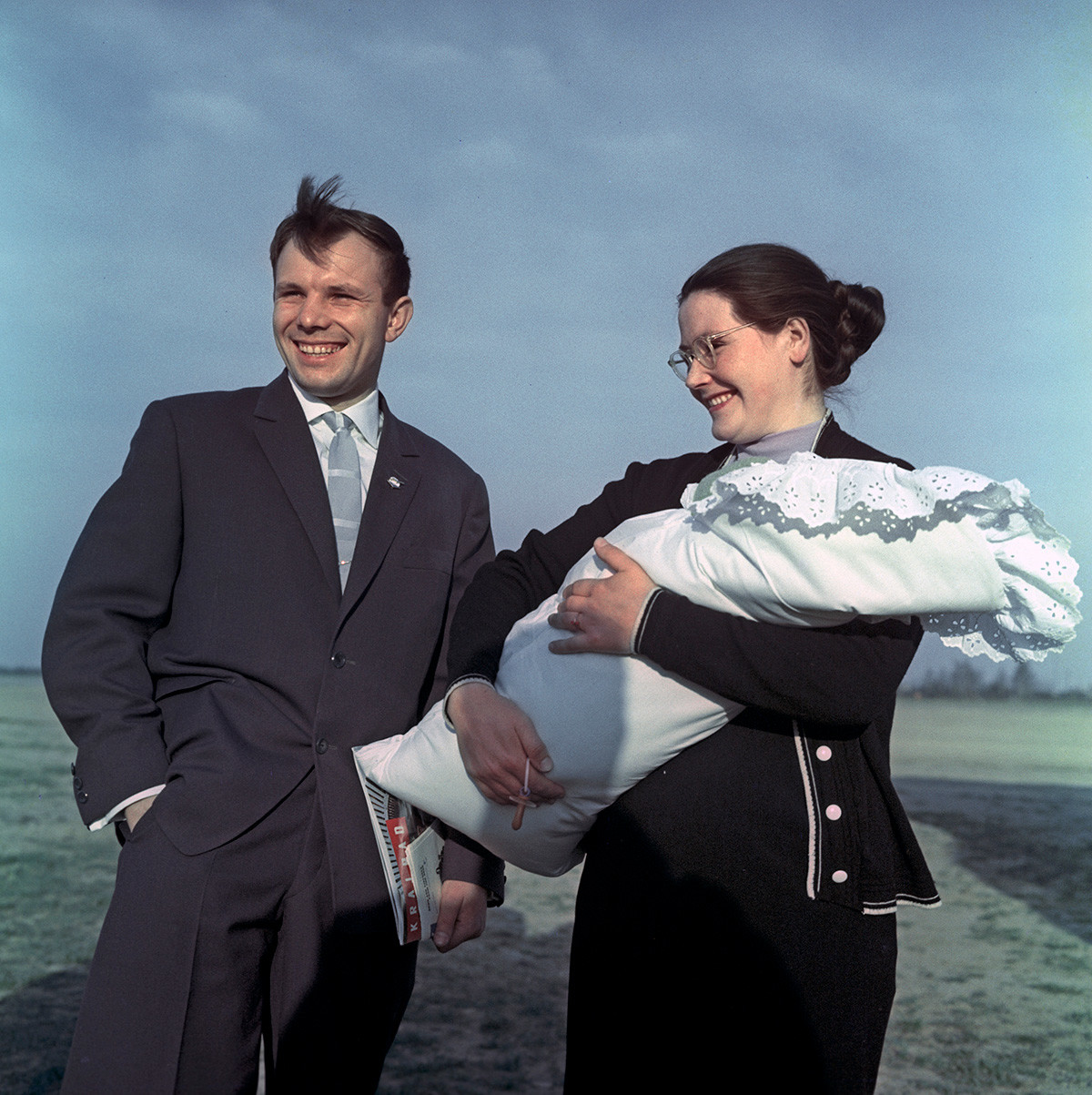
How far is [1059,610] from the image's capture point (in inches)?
53.5

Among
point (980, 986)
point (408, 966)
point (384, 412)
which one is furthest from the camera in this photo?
point (980, 986)

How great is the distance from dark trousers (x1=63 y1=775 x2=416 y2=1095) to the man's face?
2.57ft

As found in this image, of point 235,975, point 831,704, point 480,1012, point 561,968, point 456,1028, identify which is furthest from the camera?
point 561,968

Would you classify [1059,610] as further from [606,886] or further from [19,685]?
[19,685]

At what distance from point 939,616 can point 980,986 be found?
4295 mm

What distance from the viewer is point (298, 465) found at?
203 cm

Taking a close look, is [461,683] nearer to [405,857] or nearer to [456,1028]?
[405,857]

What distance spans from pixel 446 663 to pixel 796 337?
2.95ft

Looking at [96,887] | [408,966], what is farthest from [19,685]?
[408,966]

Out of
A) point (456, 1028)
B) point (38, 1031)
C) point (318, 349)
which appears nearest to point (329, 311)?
point (318, 349)

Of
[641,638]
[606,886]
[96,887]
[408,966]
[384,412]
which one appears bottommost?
[96,887]

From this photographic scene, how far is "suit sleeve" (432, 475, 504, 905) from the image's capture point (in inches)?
77.7

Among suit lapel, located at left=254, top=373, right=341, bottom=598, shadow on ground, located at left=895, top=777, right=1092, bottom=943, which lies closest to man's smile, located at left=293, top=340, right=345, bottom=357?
suit lapel, located at left=254, top=373, right=341, bottom=598

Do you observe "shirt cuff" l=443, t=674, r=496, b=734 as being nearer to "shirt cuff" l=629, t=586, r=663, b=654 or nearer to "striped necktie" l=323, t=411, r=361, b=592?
"shirt cuff" l=629, t=586, r=663, b=654
